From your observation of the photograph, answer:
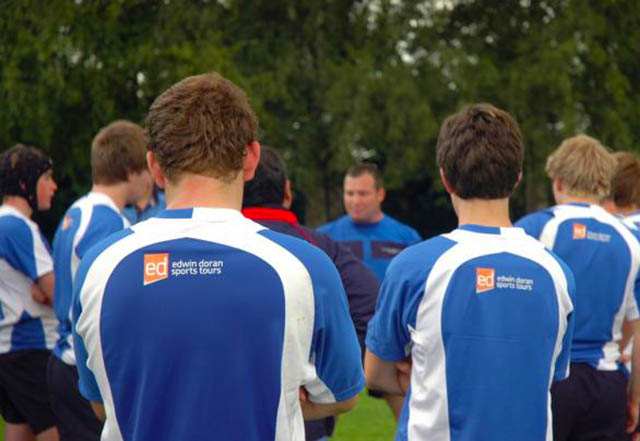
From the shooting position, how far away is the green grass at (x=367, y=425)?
7.78 meters

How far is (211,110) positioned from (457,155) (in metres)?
1.10

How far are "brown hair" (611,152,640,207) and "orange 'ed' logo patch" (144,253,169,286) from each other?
13.0 ft

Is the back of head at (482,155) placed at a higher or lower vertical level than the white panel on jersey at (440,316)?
higher

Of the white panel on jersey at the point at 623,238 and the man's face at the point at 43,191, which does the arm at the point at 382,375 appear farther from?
the man's face at the point at 43,191

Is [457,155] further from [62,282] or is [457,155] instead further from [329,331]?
[62,282]

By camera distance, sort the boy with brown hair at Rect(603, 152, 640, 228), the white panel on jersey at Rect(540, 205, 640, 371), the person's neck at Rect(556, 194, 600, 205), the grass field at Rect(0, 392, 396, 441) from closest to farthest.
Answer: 1. the white panel on jersey at Rect(540, 205, 640, 371)
2. the person's neck at Rect(556, 194, 600, 205)
3. the boy with brown hair at Rect(603, 152, 640, 228)
4. the grass field at Rect(0, 392, 396, 441)

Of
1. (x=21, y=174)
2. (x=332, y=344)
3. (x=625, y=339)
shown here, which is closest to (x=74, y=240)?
(x=21, y=174)

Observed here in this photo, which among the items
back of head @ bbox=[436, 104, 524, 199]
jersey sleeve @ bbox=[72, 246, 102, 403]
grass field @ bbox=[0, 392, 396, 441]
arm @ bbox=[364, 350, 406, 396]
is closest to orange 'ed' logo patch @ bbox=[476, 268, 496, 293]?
back of head @ bbox=[436, 104, 524, 199]

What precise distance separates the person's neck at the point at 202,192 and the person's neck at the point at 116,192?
2.57 m

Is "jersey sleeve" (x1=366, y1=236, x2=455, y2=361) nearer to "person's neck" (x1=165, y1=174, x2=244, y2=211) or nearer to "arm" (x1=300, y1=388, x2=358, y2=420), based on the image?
"arm" (x1=300, y1=388, x2=358, y2=420)

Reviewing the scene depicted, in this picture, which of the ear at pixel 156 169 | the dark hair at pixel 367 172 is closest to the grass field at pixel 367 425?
the dark hair at pixel 367 172

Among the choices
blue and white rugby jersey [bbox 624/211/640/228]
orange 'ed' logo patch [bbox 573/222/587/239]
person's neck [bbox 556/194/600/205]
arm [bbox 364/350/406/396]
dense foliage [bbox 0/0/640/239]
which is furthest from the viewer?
dense foliage [bbox 0/0/640/239]

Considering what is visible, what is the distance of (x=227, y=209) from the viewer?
229 centimetres

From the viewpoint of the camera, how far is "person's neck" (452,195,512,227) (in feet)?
10.1
